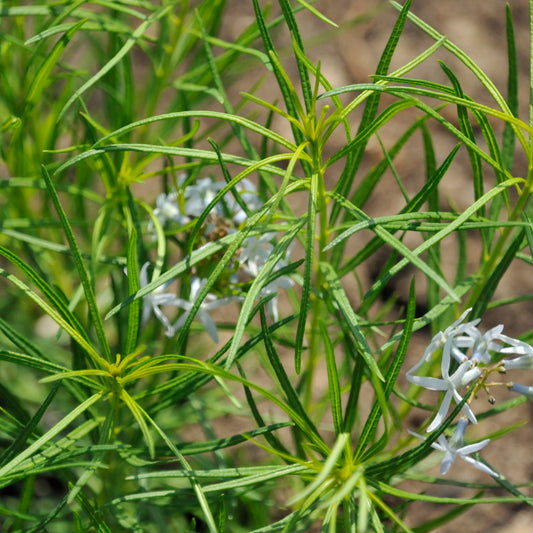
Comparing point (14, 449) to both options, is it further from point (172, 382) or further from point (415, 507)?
point (415, 507)

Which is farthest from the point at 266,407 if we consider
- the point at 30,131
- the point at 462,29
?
the point at 462,29

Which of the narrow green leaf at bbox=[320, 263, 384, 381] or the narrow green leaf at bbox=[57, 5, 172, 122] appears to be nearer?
the narrow green leaf at bbox=[320, 263, 384, 381]

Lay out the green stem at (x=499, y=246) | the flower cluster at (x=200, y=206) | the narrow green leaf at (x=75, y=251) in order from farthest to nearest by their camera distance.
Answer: the flower cluster at (x=200, y=206) < the green stem at (x=499, y=246) < the narrow green leaf at (x=75, y=251)

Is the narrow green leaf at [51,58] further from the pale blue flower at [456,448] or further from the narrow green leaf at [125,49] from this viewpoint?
the pale blue flower at [456,448]

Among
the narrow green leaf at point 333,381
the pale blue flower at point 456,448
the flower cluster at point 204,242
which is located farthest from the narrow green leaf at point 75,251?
the pale blue flower at point 456,448

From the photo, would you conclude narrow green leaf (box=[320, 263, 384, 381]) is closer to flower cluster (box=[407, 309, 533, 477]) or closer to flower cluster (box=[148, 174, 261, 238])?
flower cluster (box=[407, 309, 533, 477])

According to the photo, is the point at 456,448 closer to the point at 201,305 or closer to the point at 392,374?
the point at 392,374

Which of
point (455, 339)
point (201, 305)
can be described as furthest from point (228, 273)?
point (455, 339)

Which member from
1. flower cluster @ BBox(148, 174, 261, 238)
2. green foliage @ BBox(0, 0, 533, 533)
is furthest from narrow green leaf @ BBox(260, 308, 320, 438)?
flower cluster @ BBox(148, 174, 261, 238)

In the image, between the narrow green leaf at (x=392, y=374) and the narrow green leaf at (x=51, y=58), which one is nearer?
the narrow green leaf at (x=392, y=374)
